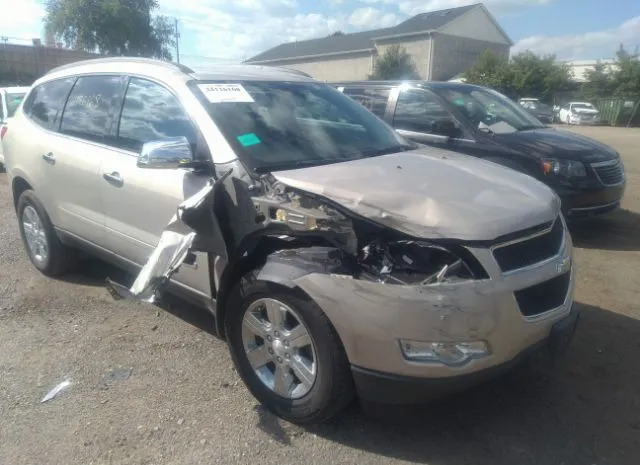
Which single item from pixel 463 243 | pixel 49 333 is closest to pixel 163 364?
pixel 49 333

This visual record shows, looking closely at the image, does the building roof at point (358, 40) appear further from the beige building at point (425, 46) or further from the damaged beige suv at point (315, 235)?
the damaged beige suv at point (315, 235)

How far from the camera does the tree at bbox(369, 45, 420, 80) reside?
4531 centimetres

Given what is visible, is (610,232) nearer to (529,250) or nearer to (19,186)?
(529,250)

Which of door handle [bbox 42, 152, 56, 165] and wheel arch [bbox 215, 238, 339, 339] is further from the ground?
door handle [bbox 42, 152, 56, 165]

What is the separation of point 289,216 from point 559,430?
1.76 meters

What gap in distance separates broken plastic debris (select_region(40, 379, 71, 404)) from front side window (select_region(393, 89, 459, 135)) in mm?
4807

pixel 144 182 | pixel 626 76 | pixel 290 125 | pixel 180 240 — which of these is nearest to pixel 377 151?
pixel 290 125

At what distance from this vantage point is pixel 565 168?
6.00 meters

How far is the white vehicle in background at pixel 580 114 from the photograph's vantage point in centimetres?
3297

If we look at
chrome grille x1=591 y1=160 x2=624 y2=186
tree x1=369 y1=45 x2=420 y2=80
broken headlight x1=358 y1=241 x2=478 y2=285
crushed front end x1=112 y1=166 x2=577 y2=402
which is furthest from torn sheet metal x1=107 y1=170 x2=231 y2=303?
tree x1=369 y1=45 x2=420 y2=80

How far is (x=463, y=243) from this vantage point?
2473 millimetres

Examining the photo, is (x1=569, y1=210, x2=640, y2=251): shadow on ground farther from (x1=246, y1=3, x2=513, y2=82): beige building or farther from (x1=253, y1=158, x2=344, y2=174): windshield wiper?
(x1=246, y1=3, x2=513, y2=82): beige building

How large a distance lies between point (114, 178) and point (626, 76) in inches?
1580

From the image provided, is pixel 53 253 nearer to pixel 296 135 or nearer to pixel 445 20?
pixel 296 135
